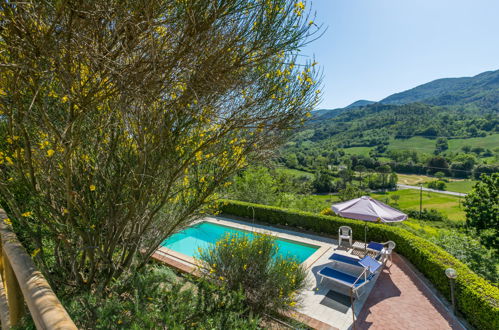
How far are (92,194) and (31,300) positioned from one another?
7.30 feet

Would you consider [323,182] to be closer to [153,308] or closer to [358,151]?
[358,151]

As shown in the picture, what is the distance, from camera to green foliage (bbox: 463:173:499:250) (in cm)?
1023

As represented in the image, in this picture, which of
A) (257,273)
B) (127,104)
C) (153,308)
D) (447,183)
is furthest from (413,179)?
(127,104)

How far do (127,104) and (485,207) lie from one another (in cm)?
1440

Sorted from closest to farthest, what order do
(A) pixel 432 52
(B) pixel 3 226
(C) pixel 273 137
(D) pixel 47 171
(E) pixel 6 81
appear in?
(B) pixel 3 226, (E) pixel 6 81, (D) pixel 47 171, (C) pixel 273 137, (A) pixel 432 52

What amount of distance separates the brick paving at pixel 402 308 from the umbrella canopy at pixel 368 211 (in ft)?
5.35

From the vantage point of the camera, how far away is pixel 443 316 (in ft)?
17.2

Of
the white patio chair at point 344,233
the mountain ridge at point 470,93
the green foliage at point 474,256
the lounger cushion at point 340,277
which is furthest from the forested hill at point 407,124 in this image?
the lounger cushion at point 340,277

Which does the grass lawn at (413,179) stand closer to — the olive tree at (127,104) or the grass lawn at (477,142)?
the grass lawn at (477,142)

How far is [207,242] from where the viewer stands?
34.2 ft

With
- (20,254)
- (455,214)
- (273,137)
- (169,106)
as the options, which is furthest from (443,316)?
(455,214)

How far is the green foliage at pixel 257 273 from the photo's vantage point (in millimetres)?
4543

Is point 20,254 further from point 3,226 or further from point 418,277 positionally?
point 418,277

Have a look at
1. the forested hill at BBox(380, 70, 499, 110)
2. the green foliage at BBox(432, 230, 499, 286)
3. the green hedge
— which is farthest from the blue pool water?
the forested hill at BBox(380, 70, 499, 110)
